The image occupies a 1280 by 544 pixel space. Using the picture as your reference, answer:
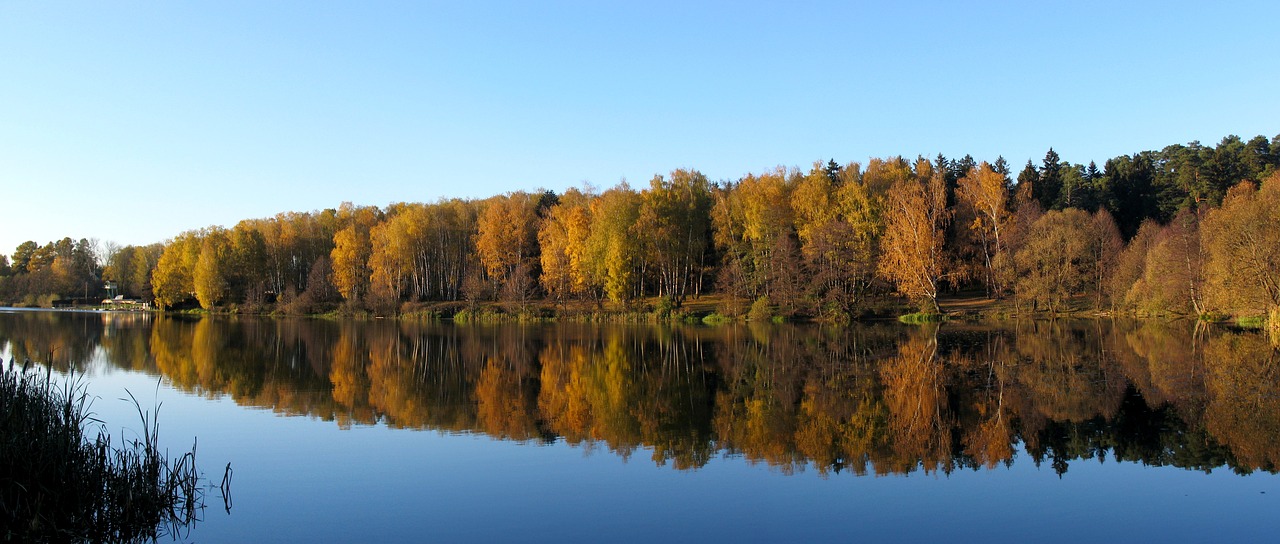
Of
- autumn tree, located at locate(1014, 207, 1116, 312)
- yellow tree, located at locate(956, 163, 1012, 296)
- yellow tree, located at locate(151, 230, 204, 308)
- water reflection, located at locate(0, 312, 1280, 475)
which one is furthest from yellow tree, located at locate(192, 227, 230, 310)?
autumn tree, located at locate(1014, 207, 1116, 312)

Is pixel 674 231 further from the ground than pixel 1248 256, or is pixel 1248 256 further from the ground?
pixel 674 231

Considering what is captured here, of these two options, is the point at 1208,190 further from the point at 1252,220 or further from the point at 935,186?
the point at 1252,220

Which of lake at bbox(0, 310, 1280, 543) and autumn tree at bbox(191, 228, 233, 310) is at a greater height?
autumn tree at bbox(191, 228, 233, 310)

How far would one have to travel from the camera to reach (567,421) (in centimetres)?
1493

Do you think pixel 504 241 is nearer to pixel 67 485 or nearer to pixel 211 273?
pixel 211 273

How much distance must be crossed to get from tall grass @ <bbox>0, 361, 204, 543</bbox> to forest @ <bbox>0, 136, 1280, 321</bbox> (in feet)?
125

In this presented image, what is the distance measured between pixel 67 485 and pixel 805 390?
46.4 feet

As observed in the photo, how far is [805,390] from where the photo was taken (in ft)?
59.7

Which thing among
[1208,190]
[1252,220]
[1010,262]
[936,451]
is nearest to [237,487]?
[936,451]

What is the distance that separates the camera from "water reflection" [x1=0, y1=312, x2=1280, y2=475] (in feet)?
40.1

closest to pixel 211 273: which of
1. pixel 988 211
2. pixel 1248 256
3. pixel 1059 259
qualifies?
pixel 988 211

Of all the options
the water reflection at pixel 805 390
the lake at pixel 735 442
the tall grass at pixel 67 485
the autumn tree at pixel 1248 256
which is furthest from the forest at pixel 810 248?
the tall grass at pixel 67 485

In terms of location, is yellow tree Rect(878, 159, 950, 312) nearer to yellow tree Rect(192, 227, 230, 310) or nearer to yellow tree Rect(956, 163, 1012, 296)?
yellow tree Rect(956, 163, 1012, 296)

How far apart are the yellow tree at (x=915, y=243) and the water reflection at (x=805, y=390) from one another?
11946mm
